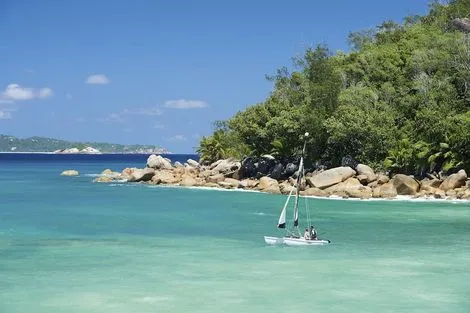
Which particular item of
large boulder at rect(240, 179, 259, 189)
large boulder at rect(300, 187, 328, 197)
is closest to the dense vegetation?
large boulder at rect(240, 179, 259, 189)

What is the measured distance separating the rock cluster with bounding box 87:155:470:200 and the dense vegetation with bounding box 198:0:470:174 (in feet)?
6.30

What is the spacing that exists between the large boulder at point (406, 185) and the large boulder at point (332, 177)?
475 cm

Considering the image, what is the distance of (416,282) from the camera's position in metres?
22.2

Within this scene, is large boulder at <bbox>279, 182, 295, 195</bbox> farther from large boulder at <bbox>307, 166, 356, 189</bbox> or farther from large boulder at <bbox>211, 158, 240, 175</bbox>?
large boulder at <bbox>211, 158, 240, 175</bbox>

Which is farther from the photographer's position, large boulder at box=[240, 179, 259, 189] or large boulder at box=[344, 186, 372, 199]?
large boulder at box=[240, 179, 259, 189]

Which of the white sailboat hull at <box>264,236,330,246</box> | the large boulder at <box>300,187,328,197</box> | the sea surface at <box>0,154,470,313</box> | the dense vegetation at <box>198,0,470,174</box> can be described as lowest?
the sea surface at <box>0,154,470,313</box>

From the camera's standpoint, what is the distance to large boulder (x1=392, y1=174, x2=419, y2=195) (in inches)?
2042

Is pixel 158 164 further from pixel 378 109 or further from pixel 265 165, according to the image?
pixel 378 109

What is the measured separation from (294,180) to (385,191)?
11.4 metres

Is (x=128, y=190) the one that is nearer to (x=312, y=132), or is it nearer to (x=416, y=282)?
(x=312, y=132)

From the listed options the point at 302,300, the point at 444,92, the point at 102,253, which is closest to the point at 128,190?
the point at 444,92

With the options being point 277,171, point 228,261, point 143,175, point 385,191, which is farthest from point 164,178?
point 228,261

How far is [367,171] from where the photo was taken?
56844 millimetres

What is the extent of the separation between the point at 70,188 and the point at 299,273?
165ft
